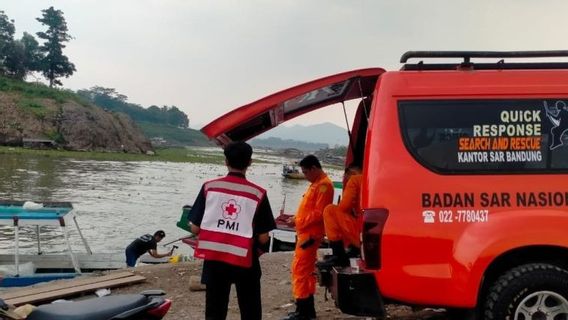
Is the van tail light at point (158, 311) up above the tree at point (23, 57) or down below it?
below

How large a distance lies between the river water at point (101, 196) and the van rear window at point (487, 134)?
1120cm

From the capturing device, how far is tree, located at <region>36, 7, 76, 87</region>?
75125 millimetres

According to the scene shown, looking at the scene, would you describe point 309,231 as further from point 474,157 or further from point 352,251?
point 474,157

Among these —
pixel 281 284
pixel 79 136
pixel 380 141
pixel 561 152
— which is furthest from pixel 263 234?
pixel 79 136

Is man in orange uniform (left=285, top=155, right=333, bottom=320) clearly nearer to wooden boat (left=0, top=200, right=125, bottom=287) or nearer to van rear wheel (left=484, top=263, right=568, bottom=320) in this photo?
van rear wheel (left=484, top=263, right=568, bottom=320)

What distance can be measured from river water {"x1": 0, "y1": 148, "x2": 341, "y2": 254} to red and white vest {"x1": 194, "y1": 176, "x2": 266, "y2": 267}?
1018 centimetres

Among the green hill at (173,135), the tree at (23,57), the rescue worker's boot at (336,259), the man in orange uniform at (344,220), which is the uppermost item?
the tree at (23,57)

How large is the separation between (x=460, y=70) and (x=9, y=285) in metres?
7.63

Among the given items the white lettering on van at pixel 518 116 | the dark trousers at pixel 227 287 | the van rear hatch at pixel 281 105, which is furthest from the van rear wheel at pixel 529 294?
the van rear hatch at pixel 281 105

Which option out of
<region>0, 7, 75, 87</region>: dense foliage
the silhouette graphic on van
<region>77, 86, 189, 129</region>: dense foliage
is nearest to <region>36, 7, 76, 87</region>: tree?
<region>0, 7, 75, 87</region>: dense foliage

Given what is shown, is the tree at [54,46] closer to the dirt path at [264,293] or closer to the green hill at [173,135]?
the green hill at [173,135]

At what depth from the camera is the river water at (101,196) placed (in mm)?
16156

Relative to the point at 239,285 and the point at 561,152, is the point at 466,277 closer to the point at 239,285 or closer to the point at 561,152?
the point at 561,152

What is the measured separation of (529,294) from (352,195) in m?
1.95
